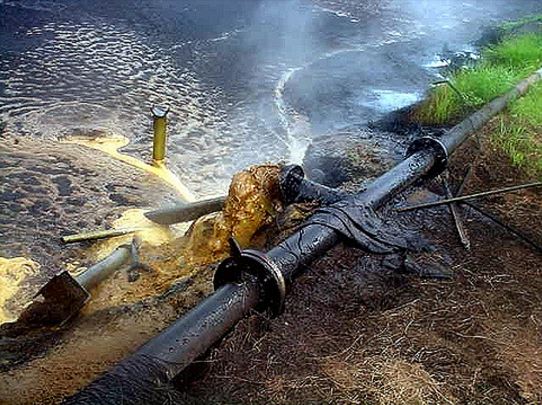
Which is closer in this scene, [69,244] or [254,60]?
[69,244]

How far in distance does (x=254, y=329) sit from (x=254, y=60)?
10691 mm

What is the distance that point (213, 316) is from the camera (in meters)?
3.34

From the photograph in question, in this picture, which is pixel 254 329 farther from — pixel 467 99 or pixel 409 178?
pixel 467 99

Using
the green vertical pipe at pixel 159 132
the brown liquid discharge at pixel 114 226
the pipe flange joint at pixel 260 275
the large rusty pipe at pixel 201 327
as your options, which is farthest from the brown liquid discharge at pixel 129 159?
the pipe flange joint at pixel 260 275

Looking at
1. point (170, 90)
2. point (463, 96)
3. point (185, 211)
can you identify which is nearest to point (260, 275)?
point (185, 211)

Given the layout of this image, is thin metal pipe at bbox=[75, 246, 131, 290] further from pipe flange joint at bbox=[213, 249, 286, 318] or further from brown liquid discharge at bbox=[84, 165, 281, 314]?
pipe flange joint at bbox=[213, 249, 286, 318]

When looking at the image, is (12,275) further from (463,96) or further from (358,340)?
(463,96)

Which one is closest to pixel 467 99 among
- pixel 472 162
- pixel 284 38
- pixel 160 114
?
pixel 472 162

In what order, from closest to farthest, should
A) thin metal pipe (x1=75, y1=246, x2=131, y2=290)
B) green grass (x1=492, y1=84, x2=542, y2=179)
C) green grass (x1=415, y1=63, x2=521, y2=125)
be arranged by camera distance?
thin metal pipe (x1=75, y1=246, x2=131, y2=290), green grass (x1=492, y1=84, x2=542, y2=179), green grass (x1=415, y1=63, x2=521, y2=125)

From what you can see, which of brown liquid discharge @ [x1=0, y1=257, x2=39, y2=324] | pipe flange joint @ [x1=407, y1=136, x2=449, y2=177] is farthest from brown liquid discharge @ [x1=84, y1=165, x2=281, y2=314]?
pipe flange joint @ [x1=407, y1=136, x2=449, y2=177]

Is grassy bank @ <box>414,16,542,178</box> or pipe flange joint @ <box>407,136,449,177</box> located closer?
pipe flange joint @ <box>407,136,449,177</box>

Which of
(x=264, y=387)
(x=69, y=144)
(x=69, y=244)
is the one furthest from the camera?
(x=69, y=144)

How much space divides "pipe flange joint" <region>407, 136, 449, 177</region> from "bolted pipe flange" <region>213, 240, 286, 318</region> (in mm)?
3371

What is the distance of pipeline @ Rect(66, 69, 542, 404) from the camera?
291cm
